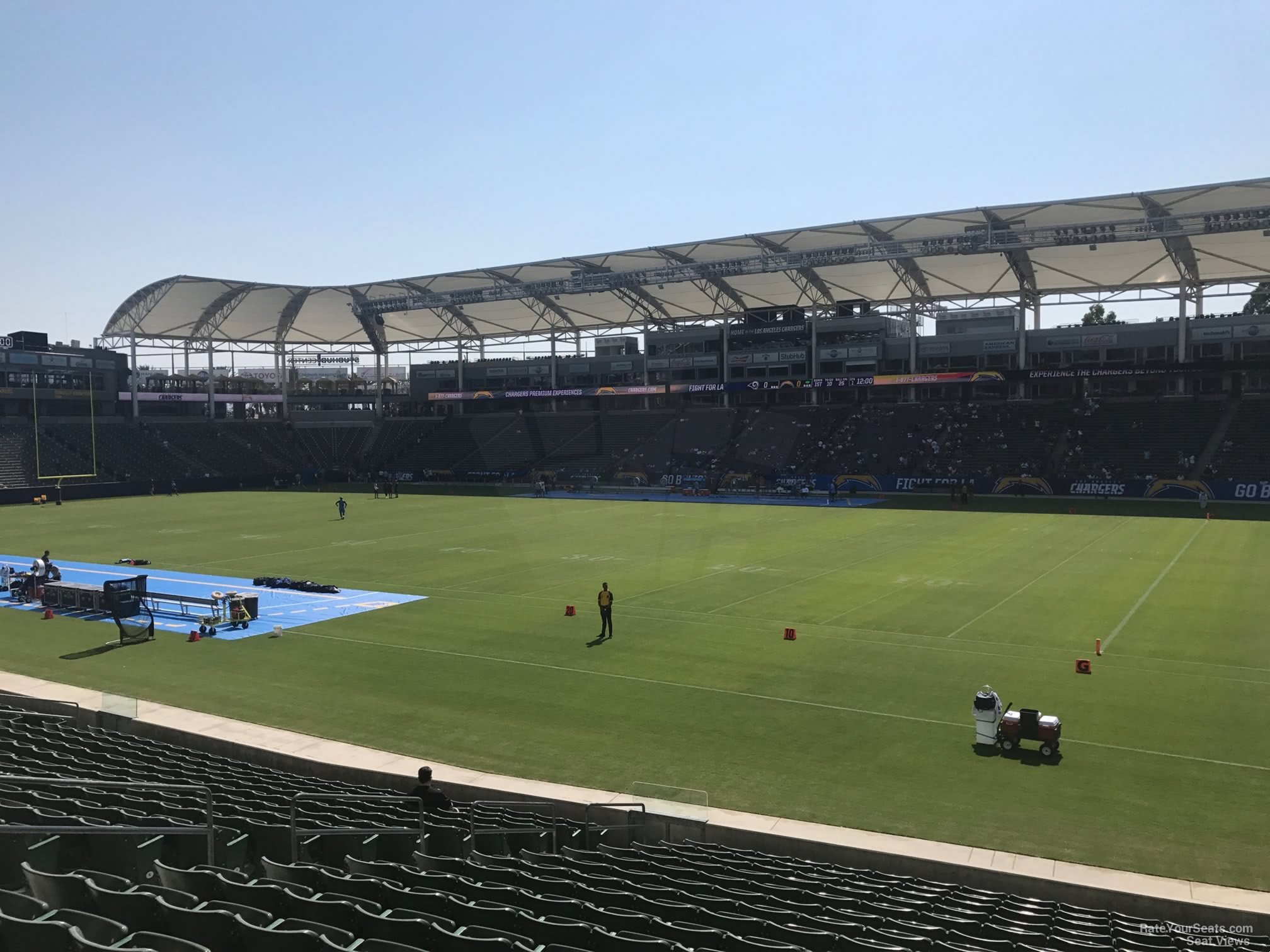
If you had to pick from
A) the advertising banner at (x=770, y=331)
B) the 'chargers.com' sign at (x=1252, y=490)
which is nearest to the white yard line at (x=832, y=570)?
the 'chargers.com' sign at (x=1252, y=490)

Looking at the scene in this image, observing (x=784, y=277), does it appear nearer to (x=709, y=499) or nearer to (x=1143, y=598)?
(x=709, y=499)

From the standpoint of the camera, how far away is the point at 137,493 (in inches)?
2800

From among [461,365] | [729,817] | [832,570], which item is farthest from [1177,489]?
[461,365]

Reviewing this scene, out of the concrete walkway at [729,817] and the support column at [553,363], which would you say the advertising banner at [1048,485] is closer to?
the support column at [553,363]

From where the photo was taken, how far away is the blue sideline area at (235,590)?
82.9 feet

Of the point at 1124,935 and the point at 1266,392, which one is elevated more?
the point at 1266,392

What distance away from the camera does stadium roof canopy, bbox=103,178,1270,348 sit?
54.6 meters

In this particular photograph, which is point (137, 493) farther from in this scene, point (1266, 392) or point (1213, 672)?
point (1266, 392)

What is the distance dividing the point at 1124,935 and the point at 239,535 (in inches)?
1688

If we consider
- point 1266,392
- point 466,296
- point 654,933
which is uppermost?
point 466,296

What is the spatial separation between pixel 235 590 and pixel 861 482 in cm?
4765

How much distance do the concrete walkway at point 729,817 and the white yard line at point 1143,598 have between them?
11.8 m

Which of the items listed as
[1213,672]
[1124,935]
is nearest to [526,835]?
[1124,935]

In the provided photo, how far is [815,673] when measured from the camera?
62.8 ft
